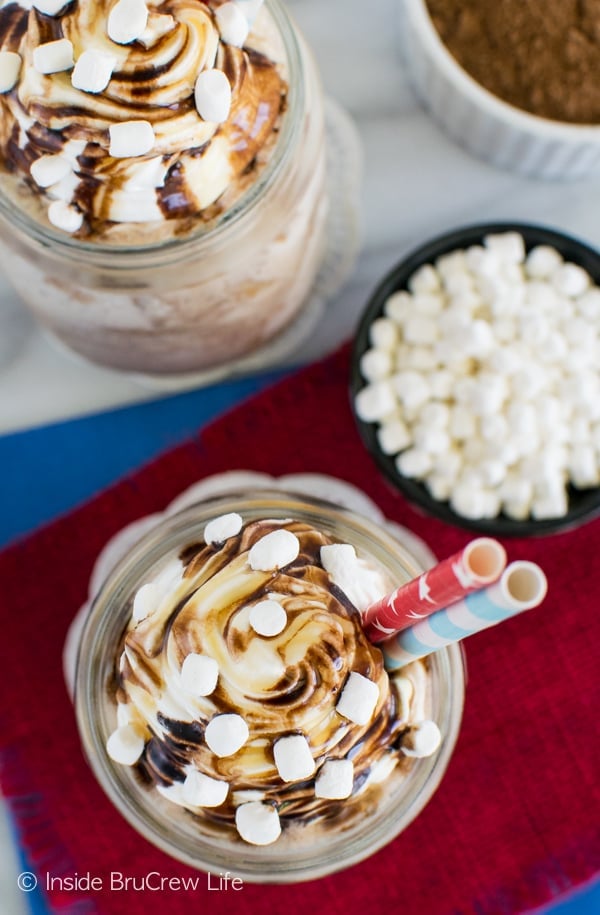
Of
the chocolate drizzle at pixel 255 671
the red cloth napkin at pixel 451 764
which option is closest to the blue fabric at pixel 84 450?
the red cloth napkin at pixel 451 764

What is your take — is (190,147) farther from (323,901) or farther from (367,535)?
(323,901)

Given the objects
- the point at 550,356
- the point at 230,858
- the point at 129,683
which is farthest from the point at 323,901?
the point at 550,356

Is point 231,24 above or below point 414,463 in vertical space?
above

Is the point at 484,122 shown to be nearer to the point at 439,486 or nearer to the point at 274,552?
the point at 439,486

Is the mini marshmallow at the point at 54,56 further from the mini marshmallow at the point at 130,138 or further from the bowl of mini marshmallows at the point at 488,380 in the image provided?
the bowl of mini marshmallows at the point at 488,380

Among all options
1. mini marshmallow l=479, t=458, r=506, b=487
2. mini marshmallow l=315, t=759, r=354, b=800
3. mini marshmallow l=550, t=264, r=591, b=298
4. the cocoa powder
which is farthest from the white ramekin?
mini marshmallow l=315, t=759, r=354, b=800

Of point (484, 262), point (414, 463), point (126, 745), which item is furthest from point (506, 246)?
point (126, 745)
